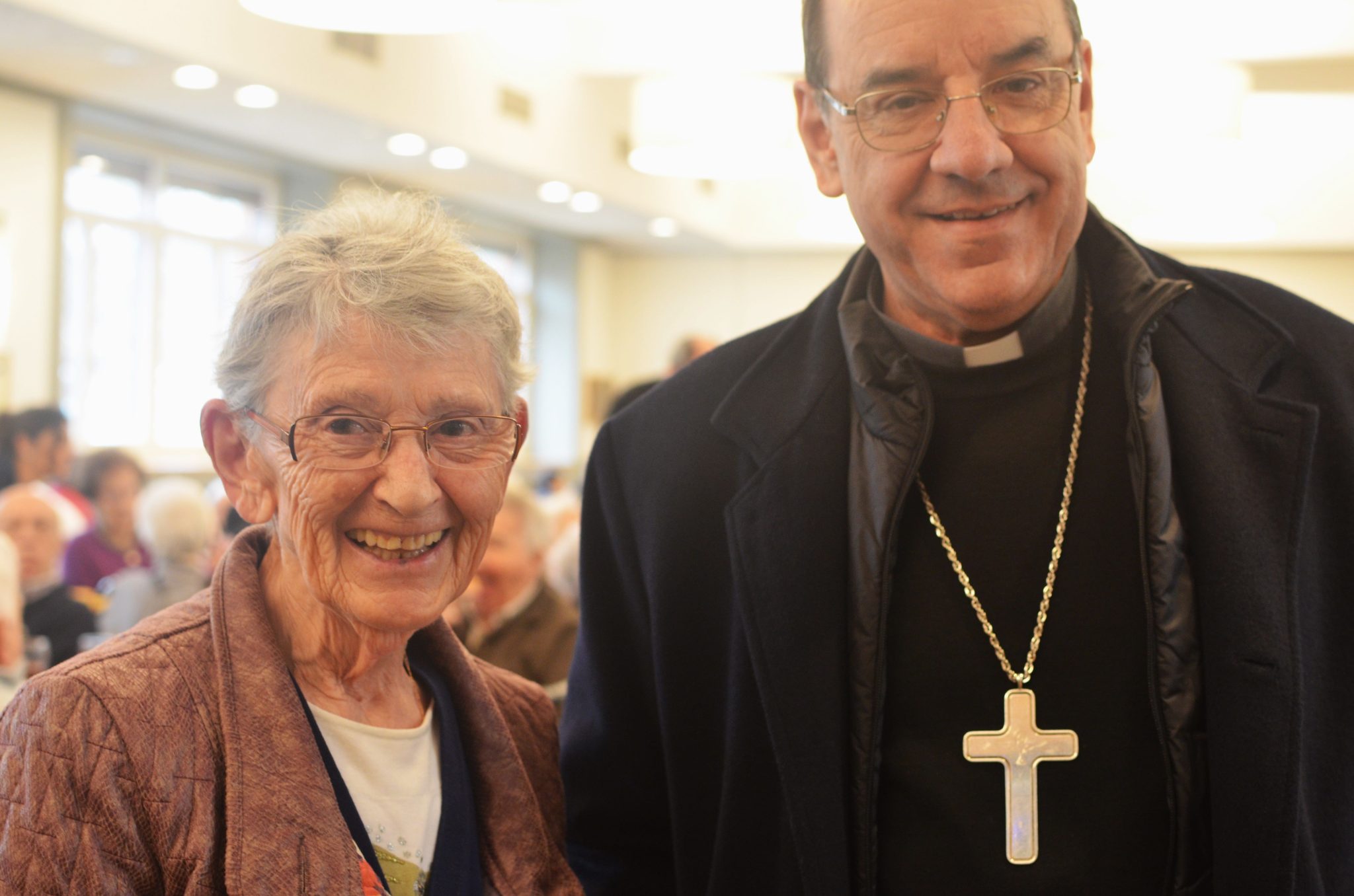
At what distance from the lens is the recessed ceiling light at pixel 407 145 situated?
10086 millimetres

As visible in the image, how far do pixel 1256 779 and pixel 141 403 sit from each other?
1067 cm

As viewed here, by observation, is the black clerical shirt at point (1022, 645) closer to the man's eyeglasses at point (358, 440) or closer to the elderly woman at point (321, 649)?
the elderly woman at point (321, 649)

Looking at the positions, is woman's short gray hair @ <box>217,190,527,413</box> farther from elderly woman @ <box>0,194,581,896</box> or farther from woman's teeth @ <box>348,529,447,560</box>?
woman's teeth @ <box>348,529,447,560</box>

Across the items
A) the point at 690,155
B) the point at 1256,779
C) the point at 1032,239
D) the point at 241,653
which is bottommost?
the point at 1256,779

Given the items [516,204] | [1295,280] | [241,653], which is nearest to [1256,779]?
[241,653]

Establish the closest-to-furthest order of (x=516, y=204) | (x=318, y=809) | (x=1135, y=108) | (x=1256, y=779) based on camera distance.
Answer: (x=318, y=809) → (x=1256, y=779) → (x=1135, y=108) → (x=516, y=204)

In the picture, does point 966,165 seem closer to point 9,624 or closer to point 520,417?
point 520,417

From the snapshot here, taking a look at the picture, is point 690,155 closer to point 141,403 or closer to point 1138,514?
point 141,403

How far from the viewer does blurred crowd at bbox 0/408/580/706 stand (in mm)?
4281

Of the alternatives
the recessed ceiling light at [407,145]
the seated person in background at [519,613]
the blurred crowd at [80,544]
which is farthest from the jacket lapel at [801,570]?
the recessed ceiling light at [407,145]

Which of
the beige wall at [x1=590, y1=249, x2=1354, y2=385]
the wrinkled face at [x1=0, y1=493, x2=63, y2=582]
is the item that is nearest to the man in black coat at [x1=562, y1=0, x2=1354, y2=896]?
the wrinkled face at [x1=0, y1=493, x2=63, y2=582]

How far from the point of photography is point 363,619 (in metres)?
1.54

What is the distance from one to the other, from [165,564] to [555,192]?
7.70 meters

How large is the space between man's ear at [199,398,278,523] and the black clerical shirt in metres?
0.79
